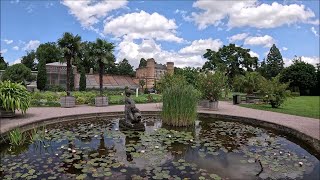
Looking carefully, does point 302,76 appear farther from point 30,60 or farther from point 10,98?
point 30,60

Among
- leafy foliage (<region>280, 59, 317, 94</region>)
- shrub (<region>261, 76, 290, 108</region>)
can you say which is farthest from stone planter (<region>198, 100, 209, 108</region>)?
leafy foliage (<region>280, 59, 317, 94</region>)

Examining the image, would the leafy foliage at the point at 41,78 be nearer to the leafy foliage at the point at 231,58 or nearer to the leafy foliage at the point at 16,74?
the leafy foliage at the point at 16,74

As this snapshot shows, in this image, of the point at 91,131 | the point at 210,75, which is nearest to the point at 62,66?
the point at 210,75

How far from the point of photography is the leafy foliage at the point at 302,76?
37.4 metres

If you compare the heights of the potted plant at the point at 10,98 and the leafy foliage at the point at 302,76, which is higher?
the leafy foliage at the point at 302,76

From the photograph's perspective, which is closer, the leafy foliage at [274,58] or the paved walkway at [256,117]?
the paved walkway at [256,117]

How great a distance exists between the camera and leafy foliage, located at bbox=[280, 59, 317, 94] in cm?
3744

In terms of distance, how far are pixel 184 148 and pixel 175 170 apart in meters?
1.69

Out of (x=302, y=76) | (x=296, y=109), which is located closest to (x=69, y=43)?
(x=296, y=109)

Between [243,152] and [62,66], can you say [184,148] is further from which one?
[62,66]

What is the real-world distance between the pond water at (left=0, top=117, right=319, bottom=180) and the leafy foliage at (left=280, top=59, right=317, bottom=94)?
32603mm

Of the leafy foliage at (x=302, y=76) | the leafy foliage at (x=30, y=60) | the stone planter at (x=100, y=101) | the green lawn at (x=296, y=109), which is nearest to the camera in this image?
the green lawn at (x=296, y=109)

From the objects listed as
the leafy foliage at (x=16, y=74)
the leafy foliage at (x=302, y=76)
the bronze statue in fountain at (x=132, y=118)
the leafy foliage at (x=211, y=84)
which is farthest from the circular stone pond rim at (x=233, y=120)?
the leafy foliage at (x=302, y=76)

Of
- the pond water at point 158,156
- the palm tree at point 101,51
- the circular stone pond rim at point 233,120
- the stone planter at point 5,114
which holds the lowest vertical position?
the pond water at point 158,156
